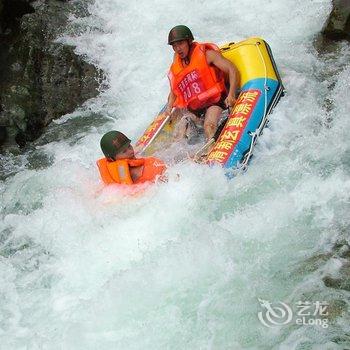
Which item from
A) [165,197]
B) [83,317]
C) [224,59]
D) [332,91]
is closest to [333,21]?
[332,91]

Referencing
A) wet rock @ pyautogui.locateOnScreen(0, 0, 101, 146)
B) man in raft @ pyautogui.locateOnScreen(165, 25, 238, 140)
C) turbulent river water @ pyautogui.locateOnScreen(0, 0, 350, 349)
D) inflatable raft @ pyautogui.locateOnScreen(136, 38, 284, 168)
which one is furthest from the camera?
wet rock @ pyautogui.locateOnScreen(0, 0, 101, 146)

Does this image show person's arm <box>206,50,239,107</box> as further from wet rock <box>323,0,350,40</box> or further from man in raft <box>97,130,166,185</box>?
wet rock <box>323,0,350,40</box>

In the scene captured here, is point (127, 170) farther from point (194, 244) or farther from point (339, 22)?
point (339, 22)

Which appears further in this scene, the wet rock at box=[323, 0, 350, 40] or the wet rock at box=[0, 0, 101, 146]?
the wet rock at box=[0, 0, 101, 146]

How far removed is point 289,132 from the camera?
6.37 m

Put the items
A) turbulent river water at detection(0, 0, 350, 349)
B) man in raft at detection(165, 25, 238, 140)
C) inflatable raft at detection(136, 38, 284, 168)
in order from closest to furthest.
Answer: turbulent river water at detection(0, 0, 350, 349), inflatable raft at detection(136, 38, 284, 168), man in raft at detection(165, 25, 238, 140)

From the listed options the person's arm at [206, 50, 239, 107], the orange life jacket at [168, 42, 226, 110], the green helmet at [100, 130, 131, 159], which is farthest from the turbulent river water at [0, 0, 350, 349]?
the orange life jacket at [168, 42, 226, 110]

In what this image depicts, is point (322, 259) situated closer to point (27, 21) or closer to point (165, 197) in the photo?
point (165, 197)

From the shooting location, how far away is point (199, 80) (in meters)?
6.47

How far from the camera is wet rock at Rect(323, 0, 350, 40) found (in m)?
7.88

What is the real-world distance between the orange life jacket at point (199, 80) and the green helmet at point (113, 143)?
158cm

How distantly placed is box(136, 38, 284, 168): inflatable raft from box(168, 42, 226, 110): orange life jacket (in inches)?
12.4

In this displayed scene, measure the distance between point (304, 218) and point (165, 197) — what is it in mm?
1417

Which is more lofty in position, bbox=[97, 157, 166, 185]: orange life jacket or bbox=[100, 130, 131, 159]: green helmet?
bbox=[100, 130, 131, 159]: green helmet
